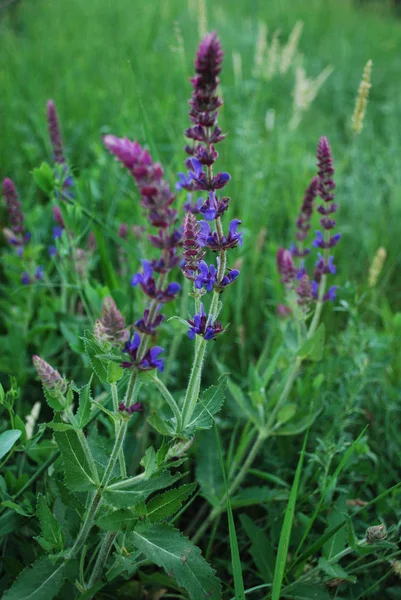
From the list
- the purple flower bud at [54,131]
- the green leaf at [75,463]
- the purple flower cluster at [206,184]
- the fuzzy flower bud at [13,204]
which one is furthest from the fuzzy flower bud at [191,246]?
the purple flower bud at [54,131]

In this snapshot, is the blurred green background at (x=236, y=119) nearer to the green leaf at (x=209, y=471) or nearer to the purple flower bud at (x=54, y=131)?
the purple flower bud at (x=54, y=131)

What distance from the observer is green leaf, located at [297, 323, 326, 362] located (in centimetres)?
189

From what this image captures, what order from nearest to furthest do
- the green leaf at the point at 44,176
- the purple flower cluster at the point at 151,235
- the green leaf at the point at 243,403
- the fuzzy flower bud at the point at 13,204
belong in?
the purple flower cluster at the point at 151,235
the green leaf at the point at 243,403
the green leaf at the point at 44,176
the fuzzy flower bud at the point at 13,204

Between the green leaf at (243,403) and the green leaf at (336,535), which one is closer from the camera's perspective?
the green leaf at (336,535)

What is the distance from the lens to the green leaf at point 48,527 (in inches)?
56.7

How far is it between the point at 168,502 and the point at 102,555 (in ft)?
0.71

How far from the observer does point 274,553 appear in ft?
5.99

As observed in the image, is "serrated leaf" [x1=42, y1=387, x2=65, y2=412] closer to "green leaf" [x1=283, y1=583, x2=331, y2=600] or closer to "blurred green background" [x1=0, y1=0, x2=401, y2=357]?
"green leaf" [x1=283, y1=583, x2=331, y2=600]

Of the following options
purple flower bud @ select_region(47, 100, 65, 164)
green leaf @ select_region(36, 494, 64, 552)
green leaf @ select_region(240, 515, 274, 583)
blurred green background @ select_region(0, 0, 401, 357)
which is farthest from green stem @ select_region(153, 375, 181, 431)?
purple flower bud @ select_region(47, 100, 65, 164)

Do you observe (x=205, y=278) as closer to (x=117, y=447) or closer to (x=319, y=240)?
(x=117, y=447)

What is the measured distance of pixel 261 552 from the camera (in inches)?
68.4

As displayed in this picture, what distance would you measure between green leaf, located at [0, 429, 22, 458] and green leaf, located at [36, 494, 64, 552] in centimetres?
15

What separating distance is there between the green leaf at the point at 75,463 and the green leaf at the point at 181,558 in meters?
0.17

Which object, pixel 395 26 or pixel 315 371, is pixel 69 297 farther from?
pixel 395 26
